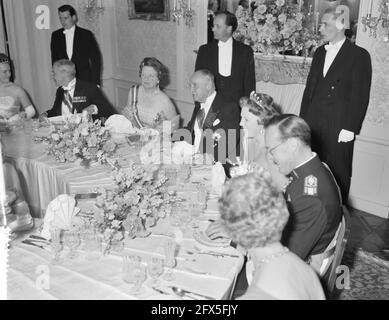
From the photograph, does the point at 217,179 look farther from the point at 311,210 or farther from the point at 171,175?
the point at 311,210

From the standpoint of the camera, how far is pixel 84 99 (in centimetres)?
445

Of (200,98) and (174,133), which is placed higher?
(200,98)

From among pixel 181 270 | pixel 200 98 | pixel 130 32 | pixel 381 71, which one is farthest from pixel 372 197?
pixel 130 32

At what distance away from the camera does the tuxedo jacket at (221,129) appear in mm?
3584

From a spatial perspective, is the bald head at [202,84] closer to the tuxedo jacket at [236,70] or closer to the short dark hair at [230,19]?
the tuxedo jacket at [236,70]

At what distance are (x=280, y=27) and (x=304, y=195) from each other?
3188mm

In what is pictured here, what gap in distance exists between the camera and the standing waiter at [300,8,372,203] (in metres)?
4.00

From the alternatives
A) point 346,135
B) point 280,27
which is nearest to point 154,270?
point 346,135

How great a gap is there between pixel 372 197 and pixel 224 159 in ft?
6.14

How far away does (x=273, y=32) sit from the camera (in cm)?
487

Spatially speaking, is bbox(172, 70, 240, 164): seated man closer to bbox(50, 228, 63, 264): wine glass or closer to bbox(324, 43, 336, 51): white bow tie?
bbox(324, 43, 336, 51): white bow tie

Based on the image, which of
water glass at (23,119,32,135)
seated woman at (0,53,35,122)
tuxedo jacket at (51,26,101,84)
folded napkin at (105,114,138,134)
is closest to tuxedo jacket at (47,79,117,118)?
seated woman at (0,53,35,122)
